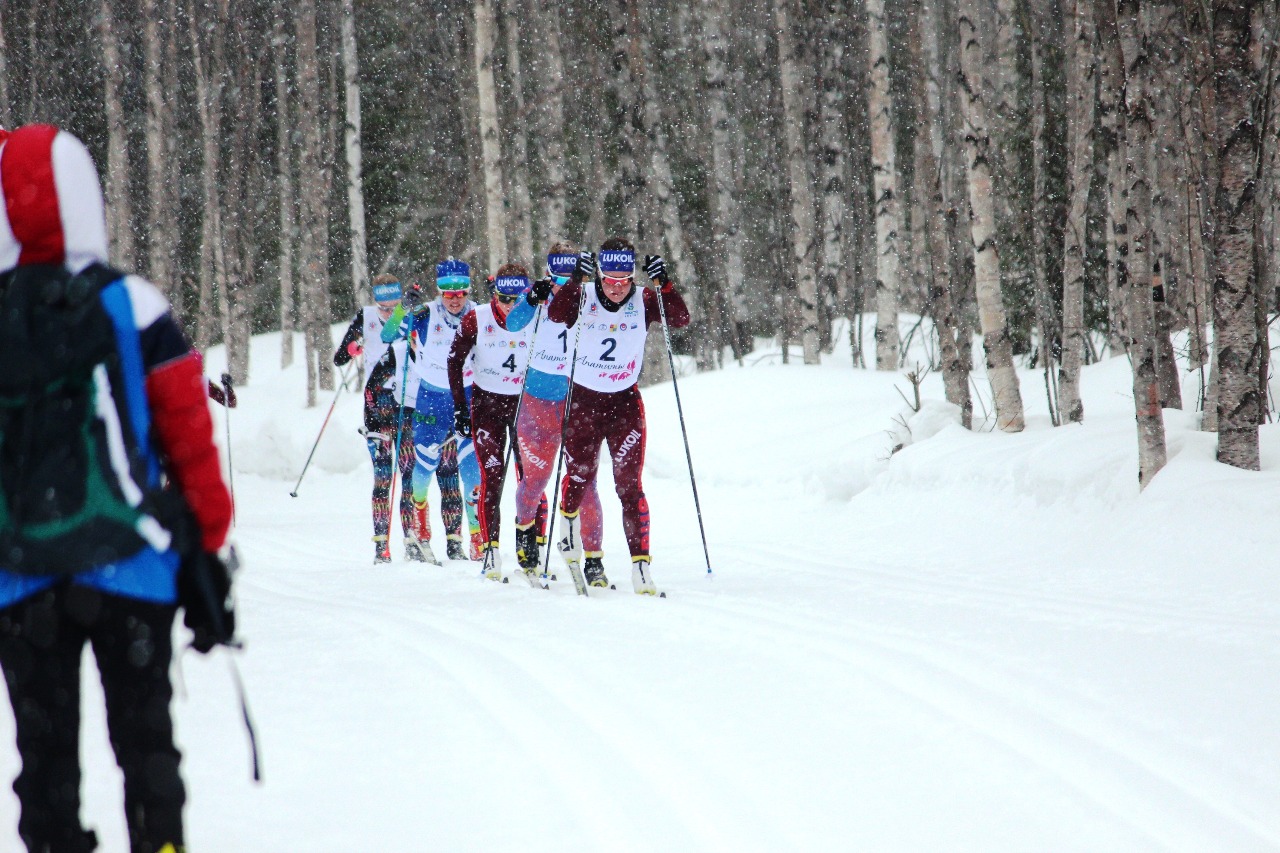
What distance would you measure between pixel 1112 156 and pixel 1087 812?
34.8 feet

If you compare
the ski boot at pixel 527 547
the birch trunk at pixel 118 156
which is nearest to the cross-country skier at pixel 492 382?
the ski boot at pixel 527 547

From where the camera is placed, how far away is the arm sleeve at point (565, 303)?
721 cm

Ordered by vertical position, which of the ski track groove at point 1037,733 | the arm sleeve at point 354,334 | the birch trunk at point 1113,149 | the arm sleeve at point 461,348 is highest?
the birch trunk at point 1113,149

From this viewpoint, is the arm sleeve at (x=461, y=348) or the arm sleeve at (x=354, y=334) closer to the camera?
the arm sleeve at (x=461, y=348)

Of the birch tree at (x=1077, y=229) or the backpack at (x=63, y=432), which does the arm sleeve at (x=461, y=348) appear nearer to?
the birch tree at (x=1077, y=229)

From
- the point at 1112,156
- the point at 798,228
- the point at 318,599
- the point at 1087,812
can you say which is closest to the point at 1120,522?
the point at 1087,812

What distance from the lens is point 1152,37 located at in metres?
7.61

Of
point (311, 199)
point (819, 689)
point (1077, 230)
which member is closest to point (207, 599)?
point (819, 689)

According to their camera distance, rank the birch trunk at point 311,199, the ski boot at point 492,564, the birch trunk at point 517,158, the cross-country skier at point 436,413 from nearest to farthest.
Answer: the ski boot at point 492,564
the cross-country skier at point 436,413
the birch trunk at point 517,158
the birch trunk at point 311,199

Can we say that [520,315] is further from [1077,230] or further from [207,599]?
[1077,230]

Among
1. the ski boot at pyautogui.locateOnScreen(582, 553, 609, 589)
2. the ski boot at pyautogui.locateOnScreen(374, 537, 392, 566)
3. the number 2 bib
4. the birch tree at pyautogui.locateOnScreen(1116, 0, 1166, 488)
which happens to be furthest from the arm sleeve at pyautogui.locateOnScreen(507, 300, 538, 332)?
the birch tree at pyautogui.locateOnScreen(1116, 0, 1166, 488)

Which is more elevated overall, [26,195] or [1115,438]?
[26,195]

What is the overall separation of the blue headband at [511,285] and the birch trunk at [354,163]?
46.9 feet

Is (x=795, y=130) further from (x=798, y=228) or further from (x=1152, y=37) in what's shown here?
(x=1152, y=37)
